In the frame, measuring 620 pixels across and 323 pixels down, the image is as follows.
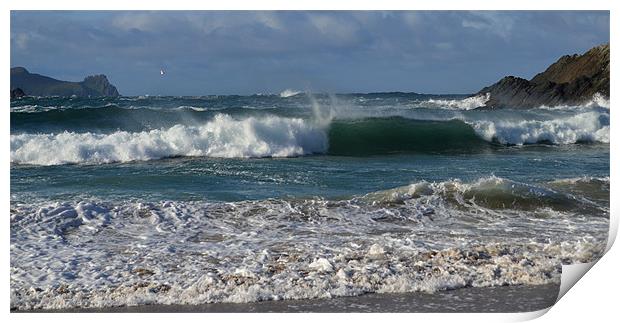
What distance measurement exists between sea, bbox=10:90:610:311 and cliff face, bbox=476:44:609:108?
11.5 inches

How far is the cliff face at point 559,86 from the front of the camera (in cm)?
1048

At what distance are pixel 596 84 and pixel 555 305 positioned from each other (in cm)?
862

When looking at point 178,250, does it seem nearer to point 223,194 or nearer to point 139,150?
point 223,194

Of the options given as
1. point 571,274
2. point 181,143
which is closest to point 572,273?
point 571,274

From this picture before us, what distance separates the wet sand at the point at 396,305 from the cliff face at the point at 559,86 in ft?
21.8

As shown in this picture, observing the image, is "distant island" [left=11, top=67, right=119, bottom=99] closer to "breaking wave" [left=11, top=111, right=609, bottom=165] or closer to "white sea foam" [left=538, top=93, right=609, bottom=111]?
"breaking wave" [left=11, top=111, right=609, bottom=165]

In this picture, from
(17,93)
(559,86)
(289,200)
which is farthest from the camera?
(559,86)

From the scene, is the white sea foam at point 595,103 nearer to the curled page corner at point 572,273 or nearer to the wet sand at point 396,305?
the curled page corner at point 572,273

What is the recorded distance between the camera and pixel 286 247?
15.6 ft

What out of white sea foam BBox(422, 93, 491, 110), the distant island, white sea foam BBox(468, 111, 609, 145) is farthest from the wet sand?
white sea foam BBox(422, 93, 491, 110)

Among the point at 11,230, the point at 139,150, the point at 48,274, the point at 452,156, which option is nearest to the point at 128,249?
the point at 48,274

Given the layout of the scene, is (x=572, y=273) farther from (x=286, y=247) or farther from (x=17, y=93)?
(x=17, y=93)

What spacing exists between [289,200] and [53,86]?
2.89 meters

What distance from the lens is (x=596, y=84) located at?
38.3 feet
